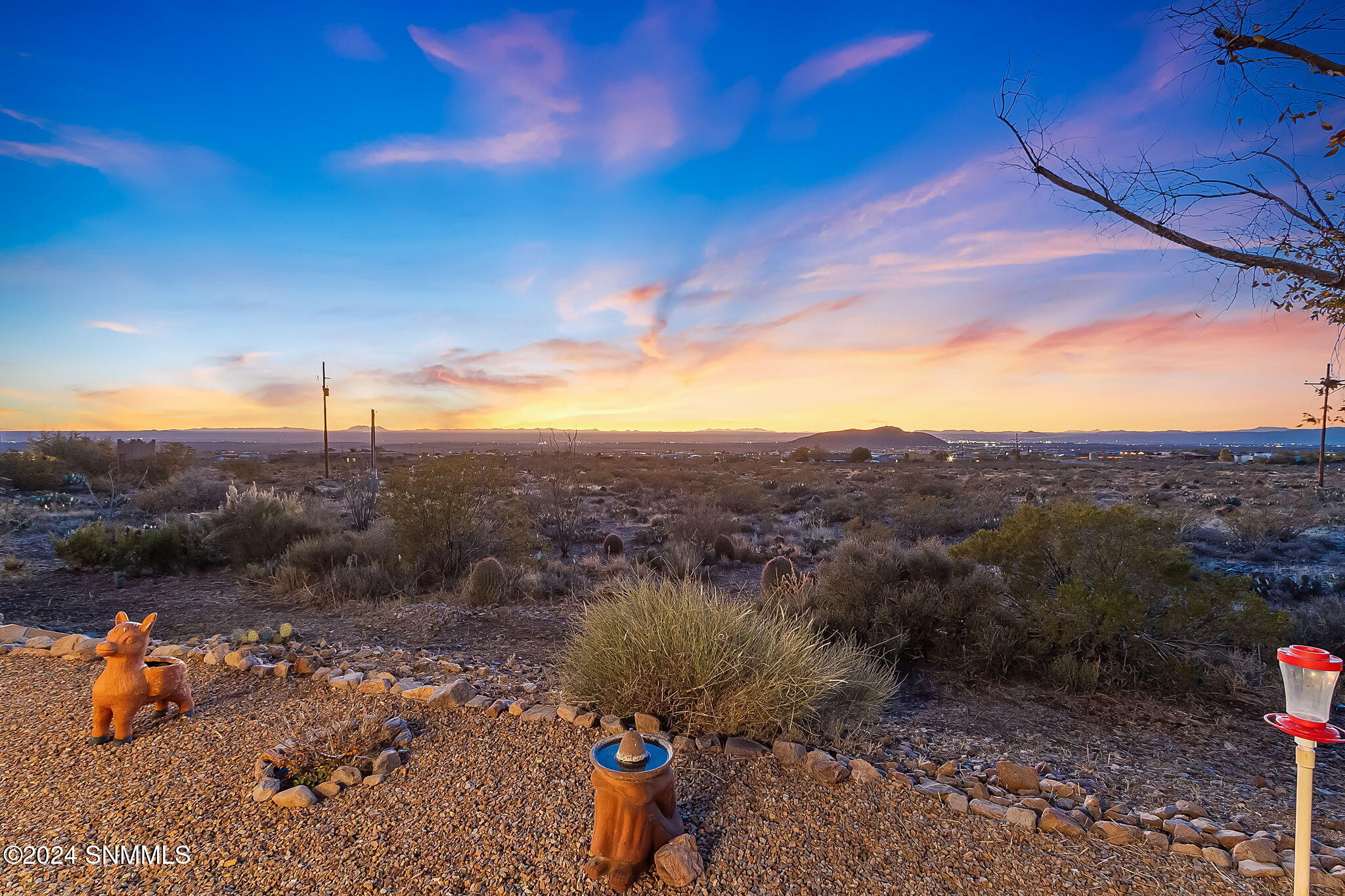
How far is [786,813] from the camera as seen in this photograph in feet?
12.1

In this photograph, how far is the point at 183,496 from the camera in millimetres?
19219

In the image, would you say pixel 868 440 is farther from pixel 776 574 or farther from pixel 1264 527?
pixel 776 574

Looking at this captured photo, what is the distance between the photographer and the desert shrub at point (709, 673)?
15.3 feet

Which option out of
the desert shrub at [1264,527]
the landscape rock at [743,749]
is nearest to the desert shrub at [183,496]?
the landscape rock at [743,749]

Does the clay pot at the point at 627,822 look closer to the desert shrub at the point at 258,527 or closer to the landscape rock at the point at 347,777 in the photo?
the landscape rock at the point at 347,777

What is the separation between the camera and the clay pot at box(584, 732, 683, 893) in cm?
308

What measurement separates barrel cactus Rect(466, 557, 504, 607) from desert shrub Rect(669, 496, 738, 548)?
200 inches

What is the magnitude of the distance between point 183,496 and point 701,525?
617 inches

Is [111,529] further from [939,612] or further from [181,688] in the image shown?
[939,612]

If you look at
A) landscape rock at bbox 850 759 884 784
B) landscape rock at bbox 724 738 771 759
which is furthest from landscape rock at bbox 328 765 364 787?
landscape rock at bbox 850 759 884 784

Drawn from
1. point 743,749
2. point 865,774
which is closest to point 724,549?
point 743,749

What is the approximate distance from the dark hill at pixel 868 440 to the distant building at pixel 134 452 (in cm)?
12137

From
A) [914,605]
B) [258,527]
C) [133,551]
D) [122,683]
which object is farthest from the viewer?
[258,527]

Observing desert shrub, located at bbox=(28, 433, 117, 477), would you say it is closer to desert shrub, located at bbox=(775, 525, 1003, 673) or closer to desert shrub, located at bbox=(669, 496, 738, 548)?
desert shrub, located at bbox=(669, 496, 738, 548)
